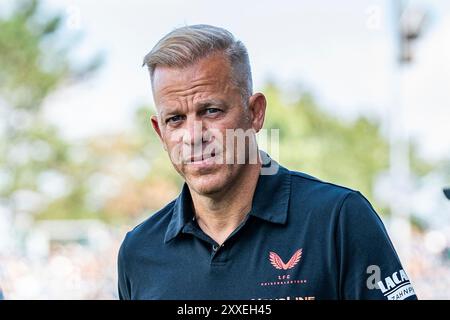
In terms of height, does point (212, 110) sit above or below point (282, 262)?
above

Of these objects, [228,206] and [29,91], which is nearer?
[228,206]

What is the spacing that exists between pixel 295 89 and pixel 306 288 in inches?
1171

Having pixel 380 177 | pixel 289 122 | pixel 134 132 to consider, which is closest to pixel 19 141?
pixel 134 132

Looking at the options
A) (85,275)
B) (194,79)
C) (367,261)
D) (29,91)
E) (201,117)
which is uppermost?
(29,91)

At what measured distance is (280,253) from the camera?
2072mm

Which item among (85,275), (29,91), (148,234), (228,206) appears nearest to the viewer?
(228,206)

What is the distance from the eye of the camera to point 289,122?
30.1m

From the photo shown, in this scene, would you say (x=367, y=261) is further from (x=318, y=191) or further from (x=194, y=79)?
(x=194, y=79)

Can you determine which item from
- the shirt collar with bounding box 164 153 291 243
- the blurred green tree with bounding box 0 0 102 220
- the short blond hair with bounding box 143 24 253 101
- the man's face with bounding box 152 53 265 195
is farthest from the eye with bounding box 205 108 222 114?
the blurred green tree with bounding box 0 0 102 220

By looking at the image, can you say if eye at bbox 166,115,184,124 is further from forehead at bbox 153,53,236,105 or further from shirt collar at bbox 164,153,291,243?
shirt collar at bbox 164,153,291,243

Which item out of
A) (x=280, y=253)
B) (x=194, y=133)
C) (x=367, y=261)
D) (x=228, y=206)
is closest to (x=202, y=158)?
(x=194, y=133)

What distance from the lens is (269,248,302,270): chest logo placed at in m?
2.03

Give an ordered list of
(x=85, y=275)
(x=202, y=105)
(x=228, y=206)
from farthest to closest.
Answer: (x=85, y=275) → (x=228, y=206) → (x=202, y=105)

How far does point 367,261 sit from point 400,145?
26657 mm
